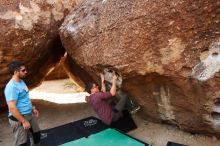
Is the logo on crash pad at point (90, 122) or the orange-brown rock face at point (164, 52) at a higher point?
the orange-brown rock face at point (164, 52)

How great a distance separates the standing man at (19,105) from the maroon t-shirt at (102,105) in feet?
3.92

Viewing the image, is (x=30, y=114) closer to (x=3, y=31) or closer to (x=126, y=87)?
(x=126, y=87)

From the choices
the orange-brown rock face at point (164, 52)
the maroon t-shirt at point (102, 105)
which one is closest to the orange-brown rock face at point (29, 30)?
the orange-brown rock face at point (164, 52)

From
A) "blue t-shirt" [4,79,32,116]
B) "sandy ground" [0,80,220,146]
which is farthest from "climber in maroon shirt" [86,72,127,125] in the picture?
"blue t-shirt" [4,79,32,116]

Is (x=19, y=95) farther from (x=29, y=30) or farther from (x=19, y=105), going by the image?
(x=29, y=30)

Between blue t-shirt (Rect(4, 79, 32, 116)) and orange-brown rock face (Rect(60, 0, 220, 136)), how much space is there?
151 centimetres

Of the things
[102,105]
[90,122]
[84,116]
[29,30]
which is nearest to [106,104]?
[102,105]

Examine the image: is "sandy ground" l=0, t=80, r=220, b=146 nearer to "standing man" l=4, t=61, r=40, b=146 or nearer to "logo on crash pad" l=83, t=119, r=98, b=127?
"logo on crash pad" l=83, t=119, r=98, b=127

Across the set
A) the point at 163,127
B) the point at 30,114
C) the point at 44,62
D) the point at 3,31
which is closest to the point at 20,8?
the point at 3,31

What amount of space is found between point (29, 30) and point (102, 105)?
2364 millimetres

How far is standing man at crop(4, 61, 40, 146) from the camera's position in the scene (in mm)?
4855

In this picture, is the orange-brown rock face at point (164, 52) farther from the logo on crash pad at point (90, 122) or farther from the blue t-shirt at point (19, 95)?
the blue t-shirt at point (19, 95)

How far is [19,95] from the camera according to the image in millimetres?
5008

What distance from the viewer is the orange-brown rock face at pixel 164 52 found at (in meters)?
5.05
